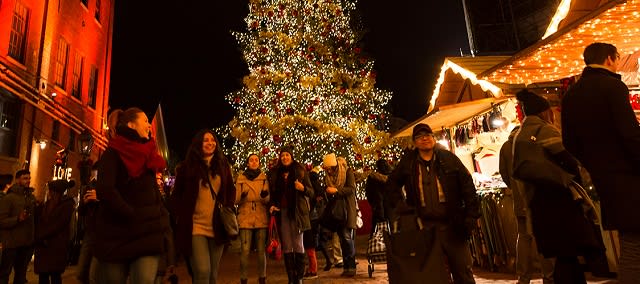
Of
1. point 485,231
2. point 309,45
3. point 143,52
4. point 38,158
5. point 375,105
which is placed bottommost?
point 485,231

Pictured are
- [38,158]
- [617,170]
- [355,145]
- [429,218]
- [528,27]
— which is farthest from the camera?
[528,27]

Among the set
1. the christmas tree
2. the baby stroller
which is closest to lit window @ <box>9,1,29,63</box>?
the christmas tree

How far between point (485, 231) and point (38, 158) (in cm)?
1520

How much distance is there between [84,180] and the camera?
5.12 meters

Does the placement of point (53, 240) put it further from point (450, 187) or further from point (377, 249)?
point (450, 187)

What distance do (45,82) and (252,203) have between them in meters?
13.4

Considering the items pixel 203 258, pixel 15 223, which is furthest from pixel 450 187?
pixel 15 223

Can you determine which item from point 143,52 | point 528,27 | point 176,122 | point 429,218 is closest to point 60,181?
point 429,218

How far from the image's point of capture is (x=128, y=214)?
2.89m

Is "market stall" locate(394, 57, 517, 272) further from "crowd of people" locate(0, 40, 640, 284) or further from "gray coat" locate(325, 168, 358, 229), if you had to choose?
"gray coat" locate(325, 168, 358, 229)

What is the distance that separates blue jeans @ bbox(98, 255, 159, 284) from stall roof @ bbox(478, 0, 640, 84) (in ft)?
19.5

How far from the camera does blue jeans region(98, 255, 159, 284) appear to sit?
295 centimetres

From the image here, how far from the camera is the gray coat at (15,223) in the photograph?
6559 millimetres

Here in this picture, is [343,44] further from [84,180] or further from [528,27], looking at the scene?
[84,180]
